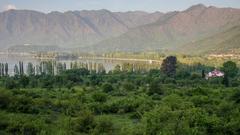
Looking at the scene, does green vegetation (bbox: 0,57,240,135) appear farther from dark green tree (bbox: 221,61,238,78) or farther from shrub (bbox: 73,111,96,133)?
dark green tree (bbox: 221,61,238,78)

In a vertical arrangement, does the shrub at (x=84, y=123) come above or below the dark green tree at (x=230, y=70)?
below

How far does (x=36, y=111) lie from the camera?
147 feet

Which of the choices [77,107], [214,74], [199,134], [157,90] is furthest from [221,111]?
[214,74]

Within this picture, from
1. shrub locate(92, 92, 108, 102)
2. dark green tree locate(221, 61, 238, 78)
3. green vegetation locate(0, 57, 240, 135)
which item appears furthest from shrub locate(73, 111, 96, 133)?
dark green tree locate(221, 61, 238, 78)

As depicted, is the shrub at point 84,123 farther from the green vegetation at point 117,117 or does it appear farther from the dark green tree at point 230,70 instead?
the dark green tree at point 230,70

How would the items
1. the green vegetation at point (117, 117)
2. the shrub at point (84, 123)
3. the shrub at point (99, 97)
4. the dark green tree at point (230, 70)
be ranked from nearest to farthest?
the green vegetation at point (117, 117)
the shrub at point (84, 123)
the shrub at point (99, 97)
the dark green tree at point (230, 70)

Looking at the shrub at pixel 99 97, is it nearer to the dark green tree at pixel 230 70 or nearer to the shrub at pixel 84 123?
the shrub at pixel 84 123

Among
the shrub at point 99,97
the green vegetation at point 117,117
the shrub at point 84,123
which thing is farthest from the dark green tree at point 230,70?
the shrub at point 84,123

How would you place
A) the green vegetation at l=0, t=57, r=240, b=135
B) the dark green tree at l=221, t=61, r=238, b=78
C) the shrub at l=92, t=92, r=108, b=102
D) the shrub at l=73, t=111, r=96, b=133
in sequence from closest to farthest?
the green vegetation at l=0, t=57, r=240, b=135 → the shrub at l=73, t=111, r=96, b=133 → the shrub at l=92, t=92, r=108, b=102 → the dark green tree at l=221, t=61, r=238, b=78

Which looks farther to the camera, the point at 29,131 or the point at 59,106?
the point at 59,106

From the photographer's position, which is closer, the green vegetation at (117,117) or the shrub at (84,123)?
the green vegetation at (117,117)

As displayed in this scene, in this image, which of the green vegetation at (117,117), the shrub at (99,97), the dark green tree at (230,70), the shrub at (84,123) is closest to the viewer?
the green vegetation at (117,117)

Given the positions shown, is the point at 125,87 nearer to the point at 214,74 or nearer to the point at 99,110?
the point at 99,110

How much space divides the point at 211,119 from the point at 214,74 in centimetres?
8824
